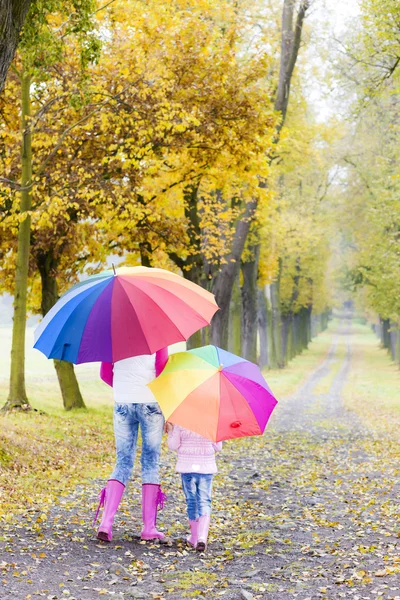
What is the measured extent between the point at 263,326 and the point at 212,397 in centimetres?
3371

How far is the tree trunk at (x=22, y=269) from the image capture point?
14.9 m

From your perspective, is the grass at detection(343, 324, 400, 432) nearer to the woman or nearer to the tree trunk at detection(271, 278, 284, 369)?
the tree trunk at detection(271, 278, 284, 369)

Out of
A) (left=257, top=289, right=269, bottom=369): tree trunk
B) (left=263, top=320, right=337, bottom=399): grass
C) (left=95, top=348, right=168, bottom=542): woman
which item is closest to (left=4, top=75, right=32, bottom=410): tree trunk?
(left=95, top=348, right=168, bottom=542): woman

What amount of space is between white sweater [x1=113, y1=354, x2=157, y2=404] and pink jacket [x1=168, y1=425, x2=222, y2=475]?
0.46 m

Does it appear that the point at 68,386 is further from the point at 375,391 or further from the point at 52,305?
the point at 375,391

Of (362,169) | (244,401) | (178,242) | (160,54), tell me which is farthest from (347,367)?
(244,401)

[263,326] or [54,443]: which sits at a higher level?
[263,326]

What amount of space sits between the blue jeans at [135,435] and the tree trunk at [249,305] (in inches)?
924

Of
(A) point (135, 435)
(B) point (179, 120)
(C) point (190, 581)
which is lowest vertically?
(C) point (190, 581)

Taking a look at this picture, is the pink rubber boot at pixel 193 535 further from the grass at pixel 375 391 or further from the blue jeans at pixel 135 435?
the grass at pixel 375 391

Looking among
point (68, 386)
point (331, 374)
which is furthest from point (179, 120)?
point (331, 374)

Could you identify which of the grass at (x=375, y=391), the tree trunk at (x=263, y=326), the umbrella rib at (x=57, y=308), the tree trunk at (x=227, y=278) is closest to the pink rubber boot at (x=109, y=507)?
the umbrella rib at (x=57, y=308)

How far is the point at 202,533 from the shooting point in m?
7.04

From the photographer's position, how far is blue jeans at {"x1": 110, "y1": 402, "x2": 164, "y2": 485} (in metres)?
7.00
